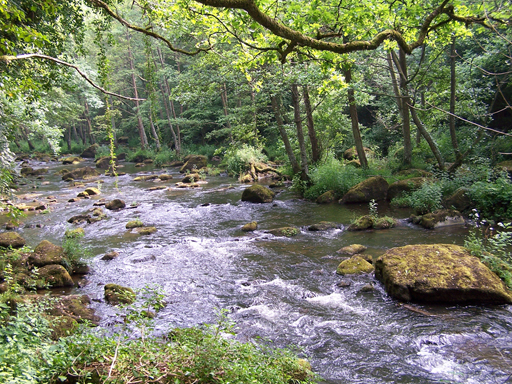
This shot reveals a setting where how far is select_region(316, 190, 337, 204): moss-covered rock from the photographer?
47.6 feet

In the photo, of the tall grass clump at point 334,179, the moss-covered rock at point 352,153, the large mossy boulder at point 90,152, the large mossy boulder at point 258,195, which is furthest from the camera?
the large mossy boulder at point 90,152

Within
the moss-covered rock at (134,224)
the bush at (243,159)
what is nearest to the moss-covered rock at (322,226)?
the moss-covered rock at (134,224)

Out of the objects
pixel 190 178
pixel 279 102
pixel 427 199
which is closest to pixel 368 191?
pixel 427 199

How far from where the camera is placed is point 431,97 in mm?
14117

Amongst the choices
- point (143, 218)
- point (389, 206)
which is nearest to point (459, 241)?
point (389, 206)

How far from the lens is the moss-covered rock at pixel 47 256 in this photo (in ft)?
26.7

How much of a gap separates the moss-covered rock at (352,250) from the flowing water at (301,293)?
0.60ft

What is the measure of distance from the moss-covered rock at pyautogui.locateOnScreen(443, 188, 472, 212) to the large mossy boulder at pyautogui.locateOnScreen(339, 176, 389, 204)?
2800mm

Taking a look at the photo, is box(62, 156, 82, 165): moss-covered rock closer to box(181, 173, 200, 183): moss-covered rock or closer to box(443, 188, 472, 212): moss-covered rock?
box(181, 173, 200, 183): moss-covered rock

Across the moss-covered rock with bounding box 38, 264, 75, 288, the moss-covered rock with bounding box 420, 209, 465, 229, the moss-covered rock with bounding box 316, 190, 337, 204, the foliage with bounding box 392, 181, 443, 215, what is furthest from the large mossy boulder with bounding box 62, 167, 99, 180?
the moss-covered rock with bounding box 420, 209, 465, 229

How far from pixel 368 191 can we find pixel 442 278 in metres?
7.70

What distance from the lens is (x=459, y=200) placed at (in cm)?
1088

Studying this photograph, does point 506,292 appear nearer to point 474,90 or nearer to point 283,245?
point 283,245

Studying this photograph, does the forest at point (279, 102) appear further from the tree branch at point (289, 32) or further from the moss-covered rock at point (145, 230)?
the moss-covered rock at point (145, 230)
